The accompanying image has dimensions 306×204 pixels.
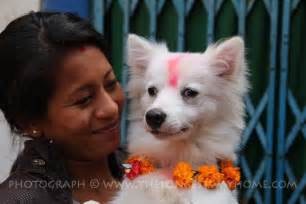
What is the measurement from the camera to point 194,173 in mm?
1835

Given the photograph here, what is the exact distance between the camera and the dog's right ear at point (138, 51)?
2.27m

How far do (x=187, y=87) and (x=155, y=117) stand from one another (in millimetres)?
250

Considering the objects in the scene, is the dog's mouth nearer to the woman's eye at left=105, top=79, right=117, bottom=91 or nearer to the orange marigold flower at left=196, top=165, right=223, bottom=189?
the orange marigold flower at left=196, top=165, right=223, bottom=189

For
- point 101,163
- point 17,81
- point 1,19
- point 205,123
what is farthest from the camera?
point 1,19

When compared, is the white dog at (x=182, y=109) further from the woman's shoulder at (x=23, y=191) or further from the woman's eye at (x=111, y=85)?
the woman's shoulder at (x=23, y=191)

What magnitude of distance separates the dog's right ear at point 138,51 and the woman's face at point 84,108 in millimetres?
559

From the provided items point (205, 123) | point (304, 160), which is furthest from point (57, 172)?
point (304, 160)

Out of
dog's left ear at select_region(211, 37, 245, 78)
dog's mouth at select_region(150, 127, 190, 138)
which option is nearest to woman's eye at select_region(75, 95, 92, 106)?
dog's mouth at select_region(150, 127, 190, 138)

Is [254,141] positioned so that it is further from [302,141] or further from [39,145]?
[39,145]

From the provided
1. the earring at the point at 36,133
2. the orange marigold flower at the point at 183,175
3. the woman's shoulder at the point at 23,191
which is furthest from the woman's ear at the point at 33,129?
the orange marigold flower at the point at 183,175

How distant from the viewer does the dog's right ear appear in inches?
89.3

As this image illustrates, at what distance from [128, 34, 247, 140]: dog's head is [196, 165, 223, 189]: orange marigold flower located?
0.72 ft

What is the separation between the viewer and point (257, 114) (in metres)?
3.21

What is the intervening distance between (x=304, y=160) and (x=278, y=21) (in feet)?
3.17
